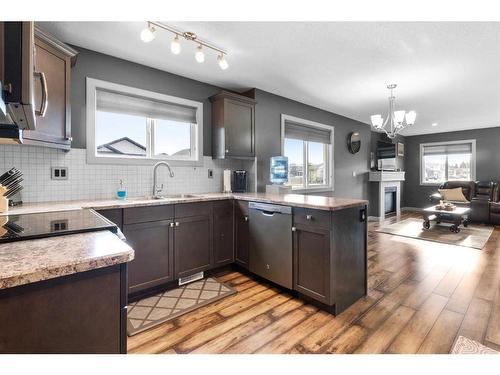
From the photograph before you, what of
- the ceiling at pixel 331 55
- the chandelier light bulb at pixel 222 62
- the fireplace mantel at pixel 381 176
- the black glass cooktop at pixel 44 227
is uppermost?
the ceiling at pixel 331 55

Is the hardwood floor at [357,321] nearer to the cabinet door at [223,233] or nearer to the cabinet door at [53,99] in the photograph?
the cabinet door at [223,233]

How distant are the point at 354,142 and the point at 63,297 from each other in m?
5.60

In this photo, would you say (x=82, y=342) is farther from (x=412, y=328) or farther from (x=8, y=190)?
(x=412, y=328)

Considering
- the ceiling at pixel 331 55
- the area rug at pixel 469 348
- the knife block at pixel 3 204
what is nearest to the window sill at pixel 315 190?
the ceiling at pixel 331 55

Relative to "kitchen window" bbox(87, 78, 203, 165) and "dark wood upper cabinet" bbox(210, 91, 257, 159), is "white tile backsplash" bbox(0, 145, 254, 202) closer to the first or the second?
"kitchen window" bbox(87, 78, 203, 165)

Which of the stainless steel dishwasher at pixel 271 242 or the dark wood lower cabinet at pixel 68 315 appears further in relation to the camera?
the stainless steel dishwasher at pixel 271 242

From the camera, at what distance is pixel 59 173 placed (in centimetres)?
228

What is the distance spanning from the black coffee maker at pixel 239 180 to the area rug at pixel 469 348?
8.22 feet

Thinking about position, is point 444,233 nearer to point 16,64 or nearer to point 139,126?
point 139,126

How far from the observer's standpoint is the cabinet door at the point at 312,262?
6.46 feet

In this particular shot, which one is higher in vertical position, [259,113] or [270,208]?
[259,113]

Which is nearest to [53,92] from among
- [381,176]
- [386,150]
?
[381,176]

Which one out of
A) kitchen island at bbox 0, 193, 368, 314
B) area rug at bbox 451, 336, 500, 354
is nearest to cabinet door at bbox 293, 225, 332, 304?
kitchen island at bbox 0, 193, 368, 314
